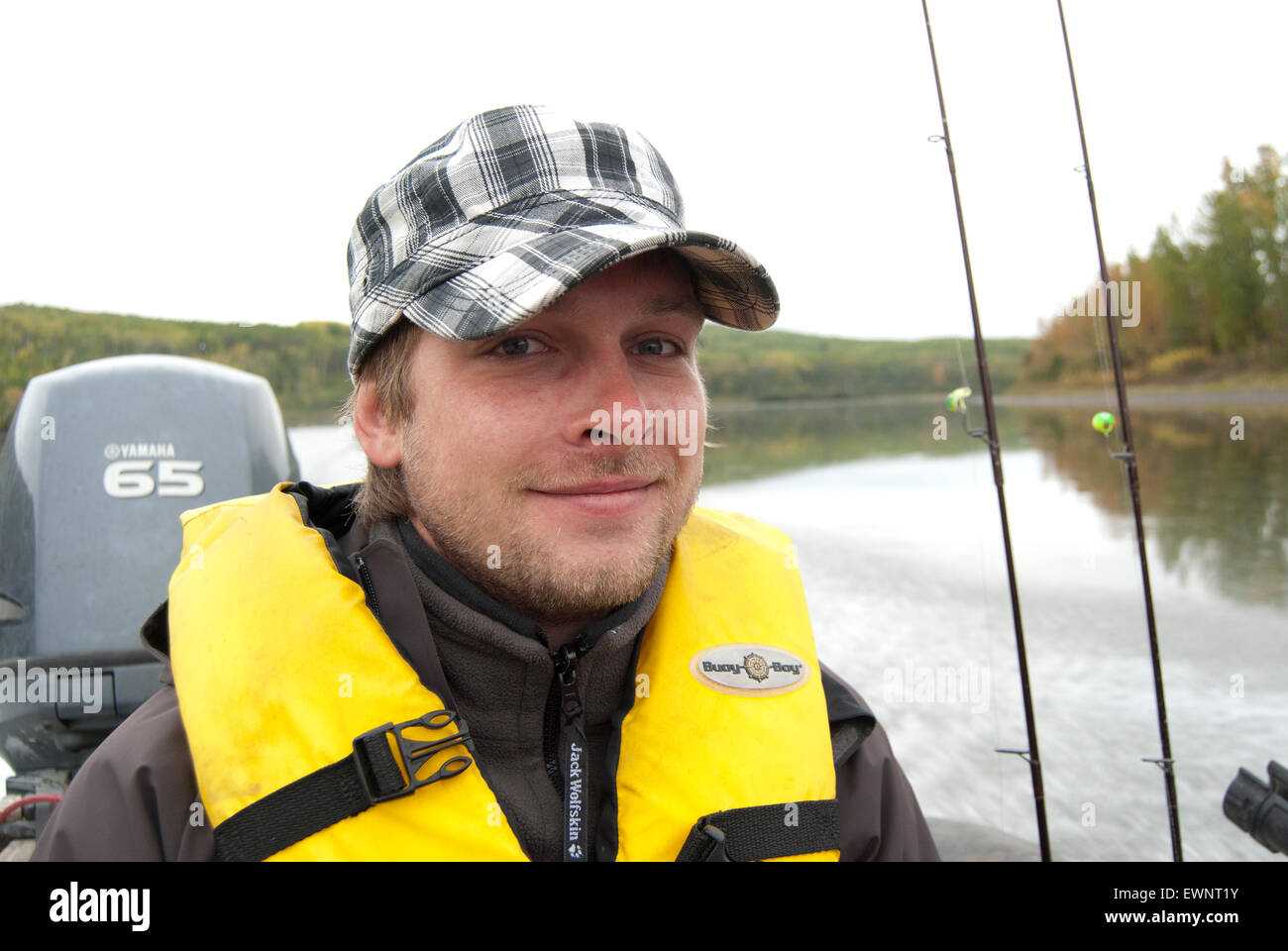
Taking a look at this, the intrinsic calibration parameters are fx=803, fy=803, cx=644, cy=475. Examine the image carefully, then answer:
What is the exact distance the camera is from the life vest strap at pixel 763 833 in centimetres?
127

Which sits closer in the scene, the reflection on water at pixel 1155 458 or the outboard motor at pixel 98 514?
the outboard motor at pixel 98 514

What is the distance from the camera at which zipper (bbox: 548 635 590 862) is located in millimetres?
1264

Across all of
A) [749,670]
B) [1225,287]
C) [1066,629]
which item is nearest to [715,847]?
[749,670]

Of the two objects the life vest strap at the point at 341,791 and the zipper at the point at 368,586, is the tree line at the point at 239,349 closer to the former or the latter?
the zipper at the point at 368,586

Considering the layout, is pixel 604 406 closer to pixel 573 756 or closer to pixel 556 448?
pixel 556 448

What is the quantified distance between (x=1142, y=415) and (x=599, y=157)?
2440 cm

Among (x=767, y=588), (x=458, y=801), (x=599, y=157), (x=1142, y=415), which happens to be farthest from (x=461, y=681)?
(x=1142, y=415)

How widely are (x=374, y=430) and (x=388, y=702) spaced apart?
0.51 m

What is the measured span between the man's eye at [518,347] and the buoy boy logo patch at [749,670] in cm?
67

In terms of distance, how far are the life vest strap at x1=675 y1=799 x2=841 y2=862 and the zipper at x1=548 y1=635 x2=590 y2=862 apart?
0.54ft

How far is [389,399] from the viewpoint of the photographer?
1415 millimetres

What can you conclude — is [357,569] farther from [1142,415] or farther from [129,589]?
[1142,415]

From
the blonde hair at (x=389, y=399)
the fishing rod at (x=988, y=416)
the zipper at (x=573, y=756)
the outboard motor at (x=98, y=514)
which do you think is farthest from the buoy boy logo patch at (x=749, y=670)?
the outboard motor at (x=98, y=514)
